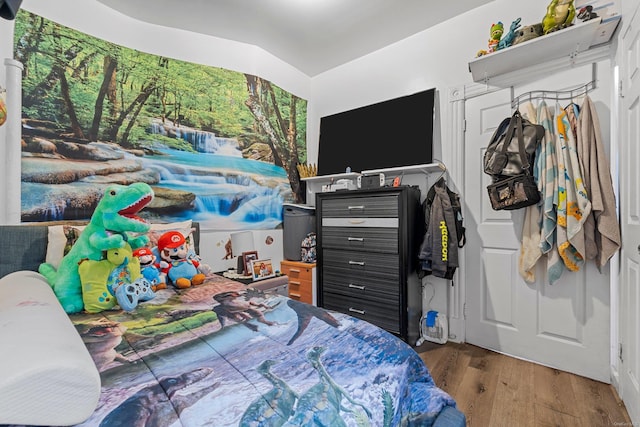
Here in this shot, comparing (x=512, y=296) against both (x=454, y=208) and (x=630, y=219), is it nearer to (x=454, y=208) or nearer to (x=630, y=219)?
(x=454, y=208)

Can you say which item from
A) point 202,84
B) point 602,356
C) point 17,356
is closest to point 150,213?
point 202,84

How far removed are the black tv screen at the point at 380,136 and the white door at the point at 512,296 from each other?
0.36 m

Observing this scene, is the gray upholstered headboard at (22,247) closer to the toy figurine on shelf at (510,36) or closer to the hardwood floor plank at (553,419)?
the hardwood floor plank at (553,419)

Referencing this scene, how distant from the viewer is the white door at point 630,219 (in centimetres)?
135

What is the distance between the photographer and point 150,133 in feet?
7.33

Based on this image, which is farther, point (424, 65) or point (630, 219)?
point (424, 65)

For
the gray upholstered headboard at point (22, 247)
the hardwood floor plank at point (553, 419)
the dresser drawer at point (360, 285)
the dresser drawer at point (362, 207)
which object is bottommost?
the hardwood floor plank at point (553, 419)

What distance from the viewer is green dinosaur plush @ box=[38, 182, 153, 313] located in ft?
4.30

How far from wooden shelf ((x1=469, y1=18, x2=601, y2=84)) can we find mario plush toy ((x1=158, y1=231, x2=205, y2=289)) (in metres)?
2.48

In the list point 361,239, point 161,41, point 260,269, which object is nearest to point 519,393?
point 361,239

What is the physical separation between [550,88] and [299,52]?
2260 millimetres

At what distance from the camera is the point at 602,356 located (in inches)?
70.4

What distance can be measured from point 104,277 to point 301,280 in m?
1.74

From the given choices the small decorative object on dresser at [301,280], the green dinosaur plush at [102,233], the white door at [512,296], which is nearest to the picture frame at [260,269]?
the small decorative object on dresser at [301,280]
